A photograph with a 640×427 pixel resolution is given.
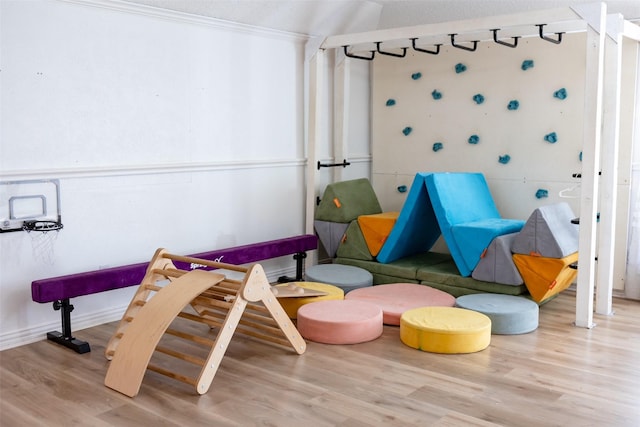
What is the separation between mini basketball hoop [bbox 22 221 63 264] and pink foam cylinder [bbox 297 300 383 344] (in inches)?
66.9

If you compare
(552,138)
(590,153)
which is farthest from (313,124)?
(590,153)

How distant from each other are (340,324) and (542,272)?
5.21 ft

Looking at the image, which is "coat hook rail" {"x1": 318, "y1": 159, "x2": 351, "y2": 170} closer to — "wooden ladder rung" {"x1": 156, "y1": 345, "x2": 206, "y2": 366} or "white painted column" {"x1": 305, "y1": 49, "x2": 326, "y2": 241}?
"white painted column" {"x1": 305, "y1": 49, "x2": 326, "y2": 241}

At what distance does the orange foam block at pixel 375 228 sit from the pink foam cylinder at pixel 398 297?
20.3 inches

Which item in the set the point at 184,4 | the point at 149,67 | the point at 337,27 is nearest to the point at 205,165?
the point at 149,67

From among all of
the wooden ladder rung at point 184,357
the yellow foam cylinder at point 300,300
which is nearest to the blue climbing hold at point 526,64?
the yellow foam cylinder at point 300,300

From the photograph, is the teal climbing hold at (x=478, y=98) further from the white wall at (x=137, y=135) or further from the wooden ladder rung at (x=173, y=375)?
the wooden ladder rung at (x=173, y=375)

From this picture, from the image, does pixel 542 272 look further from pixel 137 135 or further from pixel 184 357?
pixel 137 135

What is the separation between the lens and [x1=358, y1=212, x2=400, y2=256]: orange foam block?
5742 millimetres

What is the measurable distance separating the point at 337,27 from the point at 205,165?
6.52 ft

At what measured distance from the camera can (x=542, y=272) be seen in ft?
16.0

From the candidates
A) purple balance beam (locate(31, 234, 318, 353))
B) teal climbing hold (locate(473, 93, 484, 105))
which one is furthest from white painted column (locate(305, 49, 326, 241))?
teal climbing hold (locate(473, 93, 484, 105))

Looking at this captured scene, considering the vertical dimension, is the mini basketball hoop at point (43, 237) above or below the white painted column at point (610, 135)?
below

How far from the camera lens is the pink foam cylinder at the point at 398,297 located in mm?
4758
